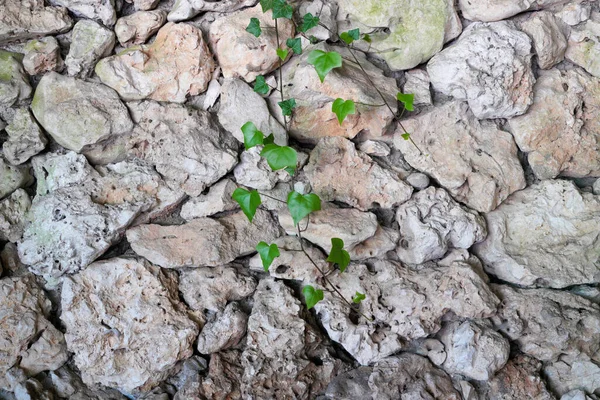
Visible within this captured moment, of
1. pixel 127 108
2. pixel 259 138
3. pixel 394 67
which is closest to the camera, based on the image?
pixel 259 138

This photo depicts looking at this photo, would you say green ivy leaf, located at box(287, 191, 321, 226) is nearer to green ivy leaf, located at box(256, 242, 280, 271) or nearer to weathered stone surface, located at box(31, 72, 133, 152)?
green ivy leaf, located at box(256, 242, 280, 271)

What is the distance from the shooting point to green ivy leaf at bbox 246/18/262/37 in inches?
81.1

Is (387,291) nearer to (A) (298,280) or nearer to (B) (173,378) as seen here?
(A) (298,280)

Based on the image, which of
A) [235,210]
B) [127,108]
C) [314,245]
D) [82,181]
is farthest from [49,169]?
[314,245]

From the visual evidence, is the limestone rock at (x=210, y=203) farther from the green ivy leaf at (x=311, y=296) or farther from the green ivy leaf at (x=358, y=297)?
the green ivy leaf at (x=358, y=297)

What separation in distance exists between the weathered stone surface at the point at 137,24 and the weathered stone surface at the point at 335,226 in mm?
860

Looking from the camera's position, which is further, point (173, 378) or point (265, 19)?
point (265, 19)

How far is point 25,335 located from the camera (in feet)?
6.38

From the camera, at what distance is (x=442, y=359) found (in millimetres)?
2125

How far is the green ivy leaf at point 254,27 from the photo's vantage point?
2.06 meters

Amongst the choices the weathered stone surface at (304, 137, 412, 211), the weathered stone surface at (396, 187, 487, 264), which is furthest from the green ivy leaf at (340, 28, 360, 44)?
the weathered stone surface at (396, 187, 487, 264)

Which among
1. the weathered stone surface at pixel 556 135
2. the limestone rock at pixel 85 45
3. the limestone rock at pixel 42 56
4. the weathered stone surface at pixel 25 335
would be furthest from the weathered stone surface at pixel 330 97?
the weathered stone surface at pixel 25 335

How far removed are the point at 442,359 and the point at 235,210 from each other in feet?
3.15

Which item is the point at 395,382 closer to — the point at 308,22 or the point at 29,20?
the point at 308,22
